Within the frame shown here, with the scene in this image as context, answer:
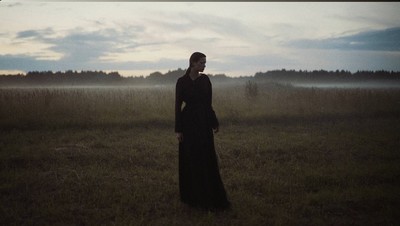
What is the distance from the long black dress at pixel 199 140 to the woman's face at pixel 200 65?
0.54 ft

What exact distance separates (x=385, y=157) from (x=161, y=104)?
986 cm

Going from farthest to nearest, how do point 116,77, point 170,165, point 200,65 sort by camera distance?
point 116,77, point 170,165, point 200,65

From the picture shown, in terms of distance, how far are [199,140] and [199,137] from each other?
5cm

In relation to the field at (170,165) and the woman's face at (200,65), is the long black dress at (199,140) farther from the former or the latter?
the field at (170,165)

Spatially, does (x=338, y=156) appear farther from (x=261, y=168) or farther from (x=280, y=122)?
(x=280, y=122)

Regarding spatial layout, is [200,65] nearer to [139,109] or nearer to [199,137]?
[199,137]

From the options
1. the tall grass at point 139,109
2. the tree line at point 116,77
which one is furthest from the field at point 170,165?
the tree line at point 116,77

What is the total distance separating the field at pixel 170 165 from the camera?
16.4 ft

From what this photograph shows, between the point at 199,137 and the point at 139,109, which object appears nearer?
the point at 199,137

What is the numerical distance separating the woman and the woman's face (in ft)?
0.24

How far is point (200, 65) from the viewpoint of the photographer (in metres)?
4.86

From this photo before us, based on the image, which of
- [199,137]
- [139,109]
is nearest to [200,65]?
[199,137]

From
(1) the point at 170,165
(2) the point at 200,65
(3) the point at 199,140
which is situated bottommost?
(1) the point at 170,165

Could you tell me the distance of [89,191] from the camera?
593 centimetres
